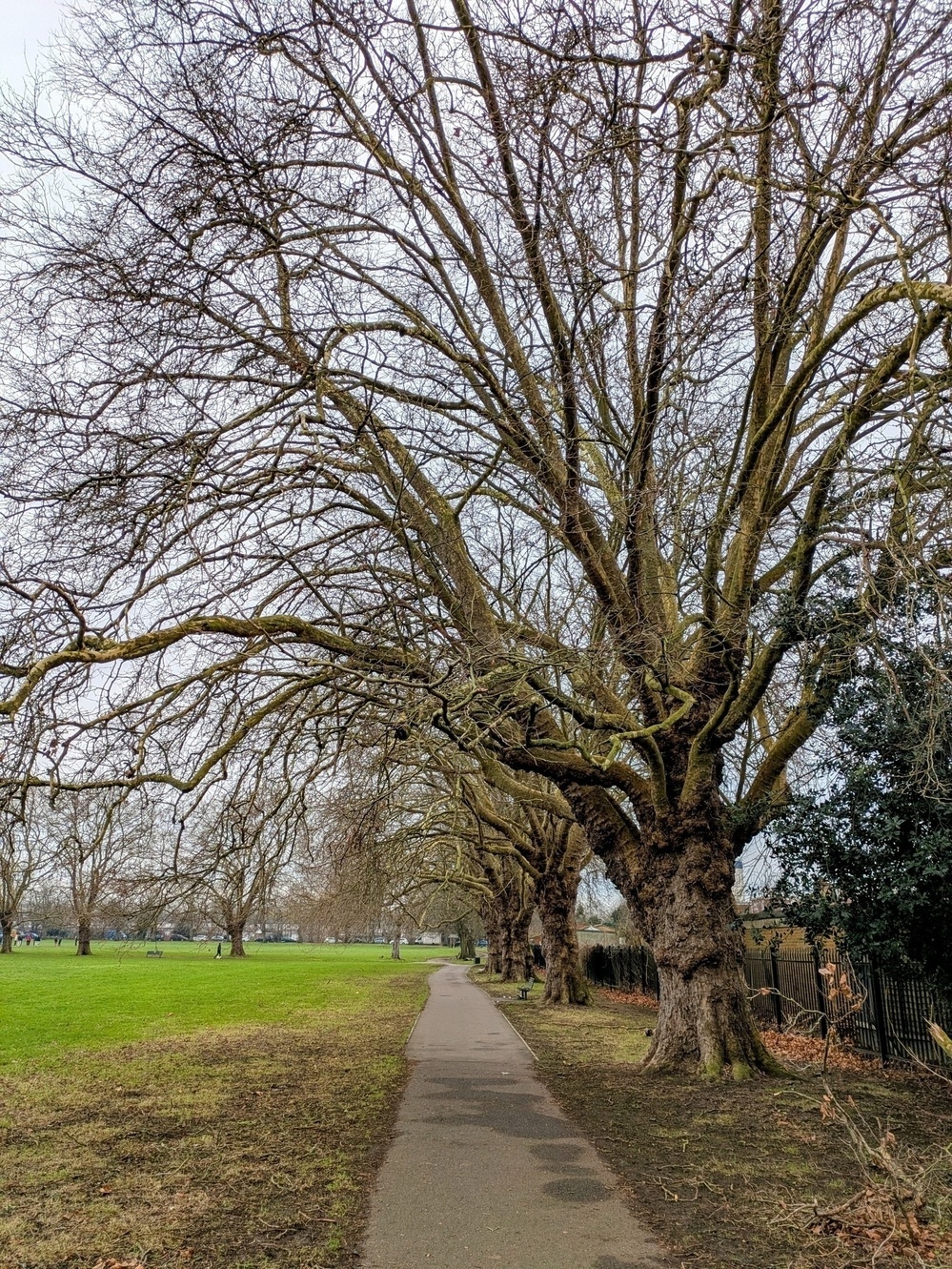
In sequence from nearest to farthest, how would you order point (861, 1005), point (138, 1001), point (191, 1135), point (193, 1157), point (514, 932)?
1. point (193, 1157)
2. point (861, 1005)
3. point (191, 1135)
4. point (138, 1001)
5. point (514, 932)

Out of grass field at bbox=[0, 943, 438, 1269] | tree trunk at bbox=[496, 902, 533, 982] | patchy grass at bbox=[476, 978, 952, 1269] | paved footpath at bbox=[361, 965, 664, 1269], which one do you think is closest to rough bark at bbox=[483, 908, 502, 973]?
tree trunk at bbox=[496, 902, 533, 982]

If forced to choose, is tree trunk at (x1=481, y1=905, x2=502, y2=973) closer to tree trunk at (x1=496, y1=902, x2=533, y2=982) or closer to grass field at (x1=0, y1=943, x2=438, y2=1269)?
tree trunk at (x1=496, y1=902, x2=533, y2=982)

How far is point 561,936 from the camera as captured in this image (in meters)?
23.2

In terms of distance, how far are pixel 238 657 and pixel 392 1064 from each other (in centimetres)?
709

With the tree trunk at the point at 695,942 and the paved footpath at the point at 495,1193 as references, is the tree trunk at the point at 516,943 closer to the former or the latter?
the tree trunk at the point at 695,942

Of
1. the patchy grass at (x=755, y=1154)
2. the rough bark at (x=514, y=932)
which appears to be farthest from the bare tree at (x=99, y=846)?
the rough bark at (x=514, y=932)

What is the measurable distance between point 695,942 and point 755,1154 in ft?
10.6

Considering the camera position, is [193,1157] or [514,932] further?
[514,932]

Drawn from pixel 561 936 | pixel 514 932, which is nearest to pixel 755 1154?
pixel 561 936

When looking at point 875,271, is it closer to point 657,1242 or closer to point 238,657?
point 238,657

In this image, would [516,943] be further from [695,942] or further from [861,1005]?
[861,1005]

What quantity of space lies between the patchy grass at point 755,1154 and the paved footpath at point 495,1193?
27 centimetres

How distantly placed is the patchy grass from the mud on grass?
208 centimetres

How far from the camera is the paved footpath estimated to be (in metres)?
5.02
